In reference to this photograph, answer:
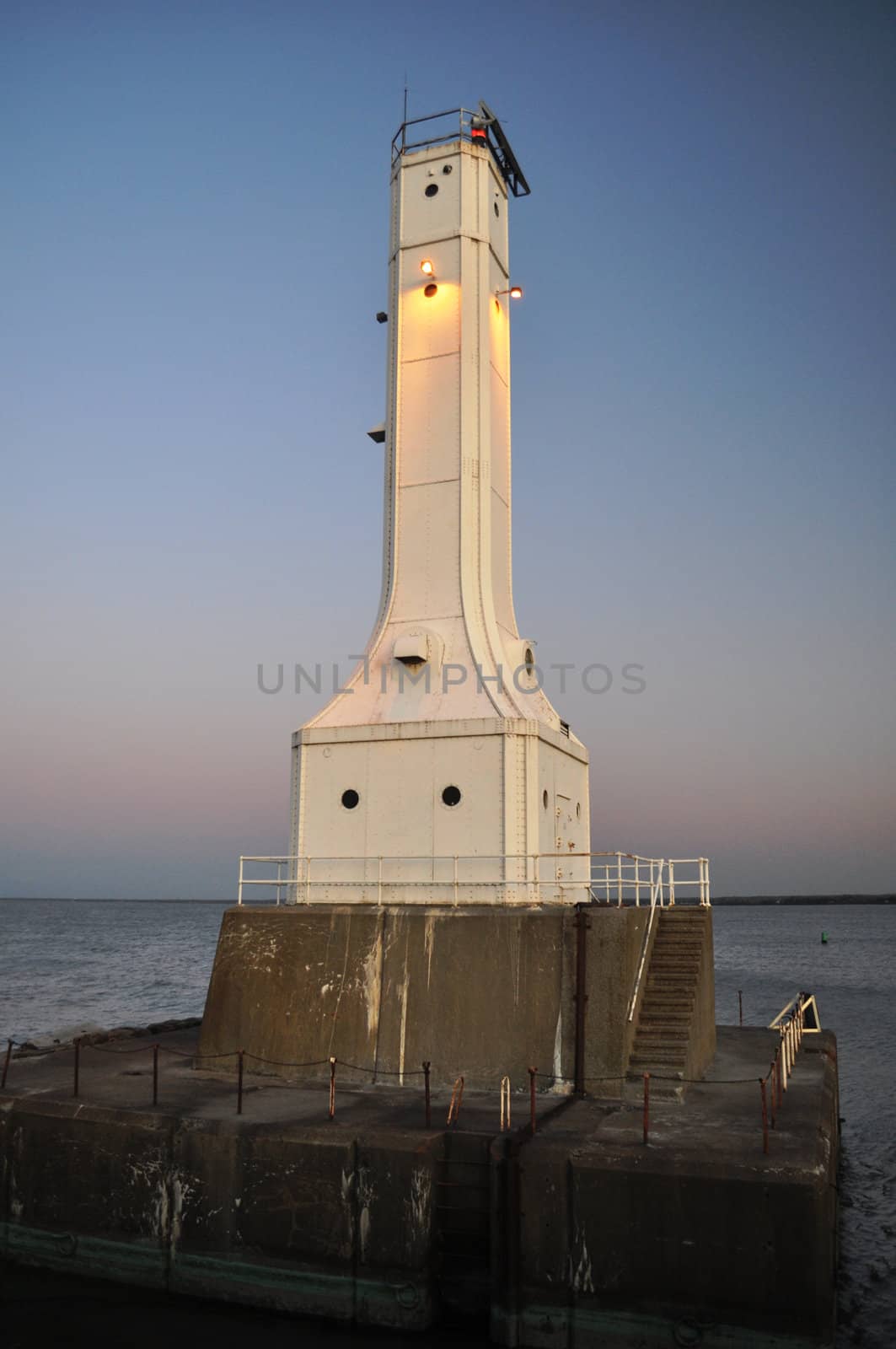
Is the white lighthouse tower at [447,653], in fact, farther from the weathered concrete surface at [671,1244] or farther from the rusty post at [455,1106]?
the weathered concrete surface at [671,1244]

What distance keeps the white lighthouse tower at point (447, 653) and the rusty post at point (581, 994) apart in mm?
1139

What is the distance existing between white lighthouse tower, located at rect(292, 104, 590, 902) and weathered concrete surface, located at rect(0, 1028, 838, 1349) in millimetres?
4108

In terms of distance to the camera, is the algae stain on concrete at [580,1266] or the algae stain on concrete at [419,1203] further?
the algae stain on concrete at [419,1203]

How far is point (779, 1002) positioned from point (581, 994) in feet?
117

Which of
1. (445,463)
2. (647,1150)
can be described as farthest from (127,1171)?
(445,463)

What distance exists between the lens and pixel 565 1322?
34.1 ft

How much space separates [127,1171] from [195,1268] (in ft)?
4.38

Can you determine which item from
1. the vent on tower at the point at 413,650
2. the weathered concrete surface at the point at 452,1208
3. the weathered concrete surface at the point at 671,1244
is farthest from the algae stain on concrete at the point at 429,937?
the vent on tower at the point at 413,650

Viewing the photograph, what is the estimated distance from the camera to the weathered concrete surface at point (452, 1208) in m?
10.0

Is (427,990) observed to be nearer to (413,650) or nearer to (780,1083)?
(780,1083)

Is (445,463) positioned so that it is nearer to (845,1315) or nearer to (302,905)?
(302,905)

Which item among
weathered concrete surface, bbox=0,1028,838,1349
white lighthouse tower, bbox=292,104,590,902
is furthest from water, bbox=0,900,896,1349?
white lighthouse tower, bbox=292,104,590,902

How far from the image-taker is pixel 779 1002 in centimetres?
4597

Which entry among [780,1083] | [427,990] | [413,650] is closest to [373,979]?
[427,990]
